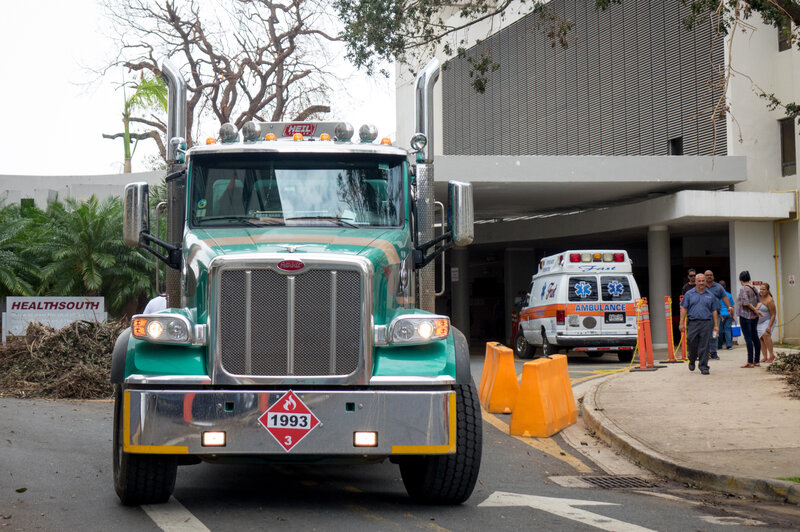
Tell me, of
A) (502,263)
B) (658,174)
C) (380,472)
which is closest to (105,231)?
(658,174)

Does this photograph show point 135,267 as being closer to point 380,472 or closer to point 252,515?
point 380,472

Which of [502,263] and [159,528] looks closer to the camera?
[159,528]

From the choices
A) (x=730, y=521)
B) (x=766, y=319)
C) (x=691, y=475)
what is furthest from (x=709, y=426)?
(x=766, y=319)

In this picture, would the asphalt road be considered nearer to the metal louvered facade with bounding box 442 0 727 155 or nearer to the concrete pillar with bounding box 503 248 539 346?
the metal louvered facade with bounding box 442 0 727 155

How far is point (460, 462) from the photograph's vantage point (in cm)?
689

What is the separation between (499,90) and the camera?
39094 millimetres

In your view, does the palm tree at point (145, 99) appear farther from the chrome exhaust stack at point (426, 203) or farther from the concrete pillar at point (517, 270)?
the chrome exhaust stack at point (426, 203)

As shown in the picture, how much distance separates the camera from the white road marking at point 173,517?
20.6ft

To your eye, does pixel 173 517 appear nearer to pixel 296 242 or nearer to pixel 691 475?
pixel 296 242

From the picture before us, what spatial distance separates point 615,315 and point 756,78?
29.8 ft

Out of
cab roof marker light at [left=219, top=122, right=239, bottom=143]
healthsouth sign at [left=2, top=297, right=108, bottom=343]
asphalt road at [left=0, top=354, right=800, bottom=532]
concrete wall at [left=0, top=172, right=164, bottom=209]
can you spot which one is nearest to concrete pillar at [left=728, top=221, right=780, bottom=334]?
healthsouth sign at [left=2, top=297, right=108, bottom=343]

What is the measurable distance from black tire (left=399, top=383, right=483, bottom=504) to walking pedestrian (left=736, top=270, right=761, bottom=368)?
477 inches

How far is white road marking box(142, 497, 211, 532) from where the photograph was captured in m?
6.27

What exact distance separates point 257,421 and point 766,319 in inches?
564
